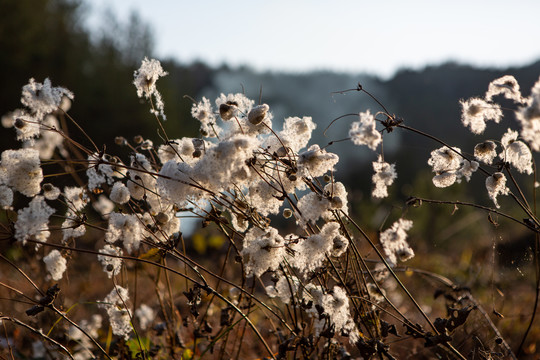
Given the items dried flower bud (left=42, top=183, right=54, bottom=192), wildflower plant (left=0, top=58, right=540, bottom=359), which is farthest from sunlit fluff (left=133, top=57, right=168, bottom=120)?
dried flower bud (left=42, top=183, right=54, bottom=192)

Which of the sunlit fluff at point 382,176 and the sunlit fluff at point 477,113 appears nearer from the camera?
the sunlit fluff at point 477,113

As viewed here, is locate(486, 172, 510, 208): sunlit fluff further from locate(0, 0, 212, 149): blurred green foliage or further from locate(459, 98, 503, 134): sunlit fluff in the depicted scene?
locate(0, 0, 212, 149): blurred green foliage

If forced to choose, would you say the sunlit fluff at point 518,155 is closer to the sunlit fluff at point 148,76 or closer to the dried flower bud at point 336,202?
the dried flower bud at point 336,202

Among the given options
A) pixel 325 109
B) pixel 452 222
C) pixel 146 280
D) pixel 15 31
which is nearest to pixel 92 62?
pixel 15 31

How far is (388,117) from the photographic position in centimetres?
152

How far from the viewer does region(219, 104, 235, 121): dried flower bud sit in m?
1.47

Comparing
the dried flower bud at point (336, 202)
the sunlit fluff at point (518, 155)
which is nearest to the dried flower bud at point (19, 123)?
the dried flower bud at point (336, 202)

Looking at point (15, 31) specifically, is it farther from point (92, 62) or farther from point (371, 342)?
point (371, 342)

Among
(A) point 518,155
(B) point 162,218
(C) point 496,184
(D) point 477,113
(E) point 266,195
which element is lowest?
(B) point 162,218

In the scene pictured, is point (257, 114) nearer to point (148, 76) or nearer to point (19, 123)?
point (148, 76)

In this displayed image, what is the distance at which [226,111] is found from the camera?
4.88 ft

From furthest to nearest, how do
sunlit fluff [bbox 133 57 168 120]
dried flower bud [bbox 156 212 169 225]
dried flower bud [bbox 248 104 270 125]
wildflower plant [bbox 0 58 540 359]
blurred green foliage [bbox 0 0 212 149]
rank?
blurred green foliage [bbox 0 0 212 149] < sunlit fluff [bbox 133 57 168 120] < dried flower bud [bbox 156 212 169 225] < dried flower bud [bbox 248 104 270 125] < wildflower plant [bbox 0 58 540 359]

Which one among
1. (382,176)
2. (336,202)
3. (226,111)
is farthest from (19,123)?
(382,176)

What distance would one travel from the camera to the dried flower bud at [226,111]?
1474 millimetres
